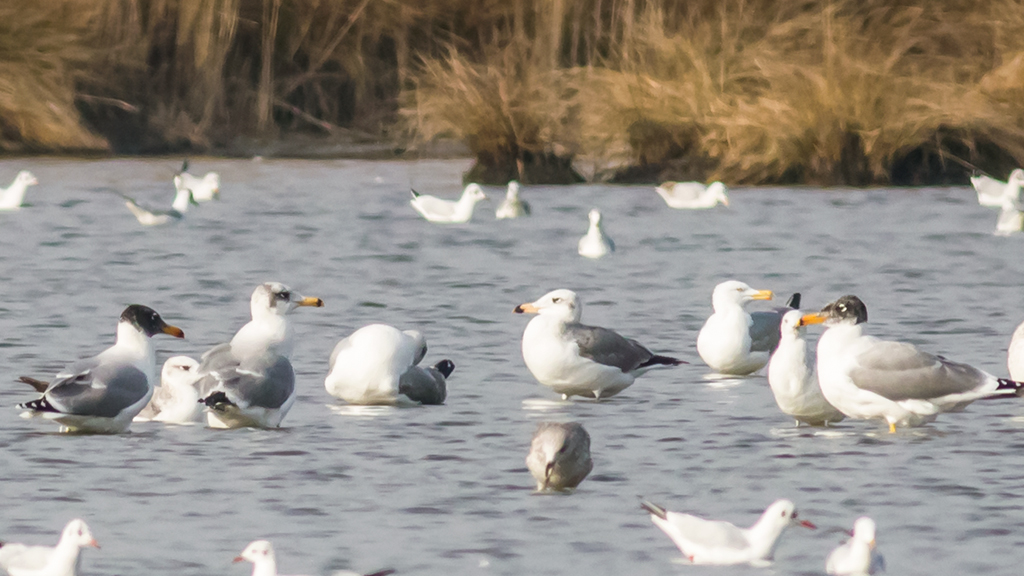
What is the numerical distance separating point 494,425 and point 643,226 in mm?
11876

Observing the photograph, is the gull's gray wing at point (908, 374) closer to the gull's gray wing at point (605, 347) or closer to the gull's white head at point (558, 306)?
the gull's gray wing at point (605, 347)

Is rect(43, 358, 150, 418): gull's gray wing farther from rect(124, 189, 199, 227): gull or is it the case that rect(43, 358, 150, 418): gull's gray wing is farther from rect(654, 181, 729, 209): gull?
rect(654, 181, 729, 209): gull

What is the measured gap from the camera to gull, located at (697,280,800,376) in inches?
456

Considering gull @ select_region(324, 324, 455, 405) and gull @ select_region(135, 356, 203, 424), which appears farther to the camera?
gull @ select_region(324, 324, 455, 405)

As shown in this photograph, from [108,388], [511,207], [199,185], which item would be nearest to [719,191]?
[511,207]

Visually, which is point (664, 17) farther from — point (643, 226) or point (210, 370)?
point (210, 370)

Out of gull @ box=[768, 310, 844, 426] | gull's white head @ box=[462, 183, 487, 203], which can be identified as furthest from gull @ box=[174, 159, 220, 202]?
gull @ box=[768, 310, 844, 426]

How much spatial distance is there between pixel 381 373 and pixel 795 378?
83.5 inches

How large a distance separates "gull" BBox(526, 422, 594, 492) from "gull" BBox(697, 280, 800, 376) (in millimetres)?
3233

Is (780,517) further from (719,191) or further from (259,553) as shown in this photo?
(719,191)

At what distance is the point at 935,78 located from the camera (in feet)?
85.0

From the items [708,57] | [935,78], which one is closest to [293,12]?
[708,57]

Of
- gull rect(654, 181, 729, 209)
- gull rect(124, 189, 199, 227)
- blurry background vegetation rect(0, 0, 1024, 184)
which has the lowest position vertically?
gull rect(124, 189, 199, 227)

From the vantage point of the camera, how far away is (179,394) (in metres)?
10.0
